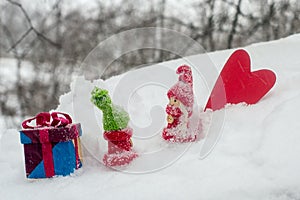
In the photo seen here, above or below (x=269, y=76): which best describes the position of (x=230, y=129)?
below

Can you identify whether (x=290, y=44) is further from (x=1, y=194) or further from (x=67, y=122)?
(x=1, y=194)

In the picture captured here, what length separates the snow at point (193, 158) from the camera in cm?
69

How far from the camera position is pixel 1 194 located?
848 millimetres

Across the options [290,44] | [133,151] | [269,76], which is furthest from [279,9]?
[133,151]

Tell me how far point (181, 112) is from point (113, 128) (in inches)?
6.9

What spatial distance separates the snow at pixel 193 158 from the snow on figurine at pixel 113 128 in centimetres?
3

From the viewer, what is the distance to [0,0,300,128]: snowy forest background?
3.31m

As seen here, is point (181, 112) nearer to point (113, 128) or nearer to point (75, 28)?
point (113, 128)

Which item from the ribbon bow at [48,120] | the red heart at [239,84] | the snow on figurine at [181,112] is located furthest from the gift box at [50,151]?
the red heart at [239,84]

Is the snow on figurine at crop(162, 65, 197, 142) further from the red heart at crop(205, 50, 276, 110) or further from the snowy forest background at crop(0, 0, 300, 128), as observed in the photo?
the snowy forest background at crop(0, 0, 300, 128)

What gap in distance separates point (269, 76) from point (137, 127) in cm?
39

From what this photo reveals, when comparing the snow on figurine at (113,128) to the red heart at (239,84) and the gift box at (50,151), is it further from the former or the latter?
the red heart at (239,84)

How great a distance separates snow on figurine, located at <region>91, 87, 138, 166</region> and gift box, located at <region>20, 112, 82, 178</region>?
8 cm

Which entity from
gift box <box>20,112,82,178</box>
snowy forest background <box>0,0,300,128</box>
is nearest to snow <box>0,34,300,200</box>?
gift box <box>20,112,82,178</box>
